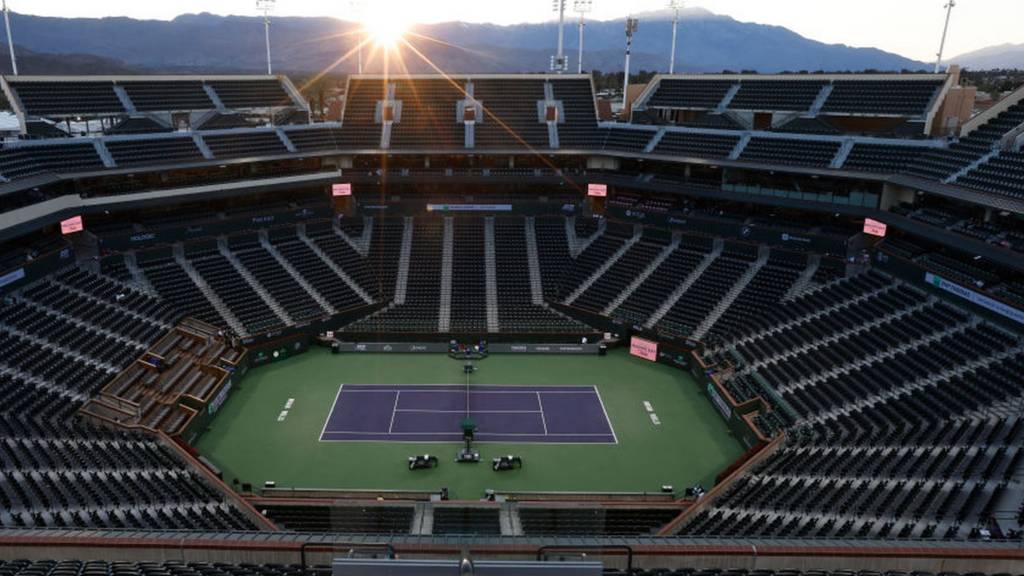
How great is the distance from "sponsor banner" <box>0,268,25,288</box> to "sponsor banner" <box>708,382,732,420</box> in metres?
40.1

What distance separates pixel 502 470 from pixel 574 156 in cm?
3382

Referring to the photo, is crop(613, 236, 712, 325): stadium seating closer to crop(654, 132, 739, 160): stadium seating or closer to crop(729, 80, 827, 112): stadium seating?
crop(654, 132, 739, 160): stadium seating

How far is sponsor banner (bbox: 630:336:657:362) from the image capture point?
42.8 meters

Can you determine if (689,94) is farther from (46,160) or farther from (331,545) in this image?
(331,545)

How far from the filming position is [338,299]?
154 feet

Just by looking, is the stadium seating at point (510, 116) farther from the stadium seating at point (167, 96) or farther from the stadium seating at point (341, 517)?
the stadium seating at point (341, 517)

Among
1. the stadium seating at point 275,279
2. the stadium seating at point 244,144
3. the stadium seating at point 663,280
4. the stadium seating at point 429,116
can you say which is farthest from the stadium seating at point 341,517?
the stadium seating at point 429,116

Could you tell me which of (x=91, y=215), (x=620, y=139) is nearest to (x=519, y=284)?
(x=620, y=139)

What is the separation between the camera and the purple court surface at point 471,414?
33.0m

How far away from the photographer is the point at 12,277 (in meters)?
35.5

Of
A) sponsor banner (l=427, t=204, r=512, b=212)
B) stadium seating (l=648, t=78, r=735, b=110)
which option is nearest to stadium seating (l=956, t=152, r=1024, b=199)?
stadium seating (l=648, t=78, r=735, b=110)

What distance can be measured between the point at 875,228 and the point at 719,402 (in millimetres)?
15830

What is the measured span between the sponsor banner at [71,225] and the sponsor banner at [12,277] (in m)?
3.82

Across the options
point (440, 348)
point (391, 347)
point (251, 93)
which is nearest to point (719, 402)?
point (440, 348)
